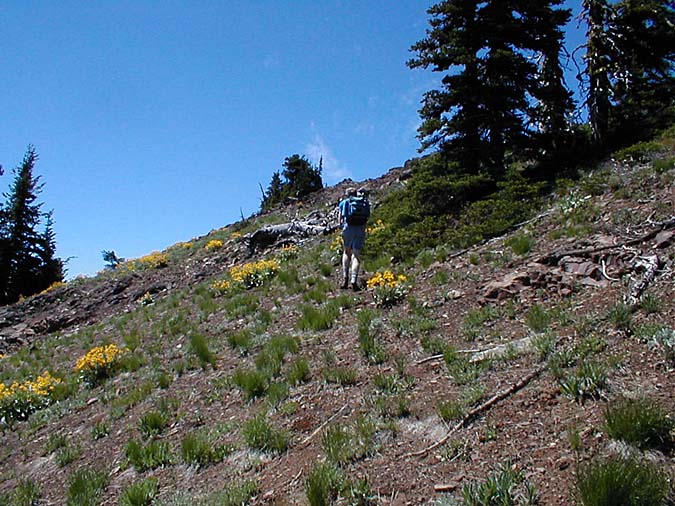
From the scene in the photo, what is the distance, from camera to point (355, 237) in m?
10.4

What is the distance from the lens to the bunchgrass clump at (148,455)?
5.18 m

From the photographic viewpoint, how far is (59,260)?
3688 cm

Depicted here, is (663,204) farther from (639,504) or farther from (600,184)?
(639,504)

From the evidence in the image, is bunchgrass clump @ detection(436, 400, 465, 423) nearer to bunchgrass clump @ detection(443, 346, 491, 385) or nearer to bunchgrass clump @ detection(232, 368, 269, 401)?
bunchgrass clump @ detection(443, 346, 491, 385)

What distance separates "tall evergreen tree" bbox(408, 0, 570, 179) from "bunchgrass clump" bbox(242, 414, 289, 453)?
10.1m

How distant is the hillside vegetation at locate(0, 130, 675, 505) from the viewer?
3.62m

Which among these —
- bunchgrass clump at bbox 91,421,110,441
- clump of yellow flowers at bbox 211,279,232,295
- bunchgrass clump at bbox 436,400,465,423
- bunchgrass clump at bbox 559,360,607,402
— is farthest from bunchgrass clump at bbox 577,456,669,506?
clump of yellow flowers at bbox 211,279,232,295

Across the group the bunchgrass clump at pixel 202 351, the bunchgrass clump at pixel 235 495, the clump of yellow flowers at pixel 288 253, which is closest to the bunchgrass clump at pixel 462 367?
the bunchgrass clump at pixel 235 495

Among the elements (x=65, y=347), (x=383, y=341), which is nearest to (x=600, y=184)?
(x=383, y=341)

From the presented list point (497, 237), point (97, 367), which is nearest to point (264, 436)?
point (97, 367)

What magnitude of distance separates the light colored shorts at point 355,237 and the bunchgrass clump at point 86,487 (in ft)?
21.3

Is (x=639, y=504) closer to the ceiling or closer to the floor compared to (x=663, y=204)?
closer to the floor

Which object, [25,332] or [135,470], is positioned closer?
[135,470]

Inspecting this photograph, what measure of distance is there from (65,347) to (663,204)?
15.6 m
